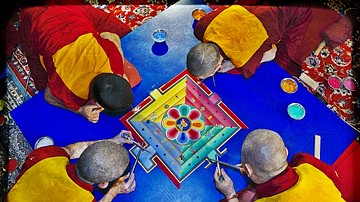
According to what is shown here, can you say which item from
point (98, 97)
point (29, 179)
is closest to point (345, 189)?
point (98, 97)

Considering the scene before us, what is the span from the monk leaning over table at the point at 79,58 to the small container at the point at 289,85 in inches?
17.9

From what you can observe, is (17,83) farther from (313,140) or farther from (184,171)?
(313,140)

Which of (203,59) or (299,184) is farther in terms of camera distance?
(203,59)

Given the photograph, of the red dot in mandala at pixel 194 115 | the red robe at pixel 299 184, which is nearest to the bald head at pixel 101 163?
the red dot in mandala at pixel 194 115

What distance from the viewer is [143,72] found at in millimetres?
1910

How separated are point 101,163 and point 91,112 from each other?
0.20 meters

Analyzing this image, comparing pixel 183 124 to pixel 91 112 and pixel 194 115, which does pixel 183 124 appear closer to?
pixel 194 115

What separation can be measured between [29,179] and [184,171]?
0.44 meters

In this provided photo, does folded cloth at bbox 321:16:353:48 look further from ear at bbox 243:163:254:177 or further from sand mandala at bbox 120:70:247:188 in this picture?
ear at bbox 243:163:254:177

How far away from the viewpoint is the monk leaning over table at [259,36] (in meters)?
1.91

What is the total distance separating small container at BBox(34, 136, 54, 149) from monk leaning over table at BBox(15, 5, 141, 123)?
113 millimetres

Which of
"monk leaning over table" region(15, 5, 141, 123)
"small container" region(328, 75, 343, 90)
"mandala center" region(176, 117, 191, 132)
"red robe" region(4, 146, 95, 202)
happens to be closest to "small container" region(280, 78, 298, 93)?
"small container" region(328, 75, 343, 90)

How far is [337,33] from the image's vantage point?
6.59 feet

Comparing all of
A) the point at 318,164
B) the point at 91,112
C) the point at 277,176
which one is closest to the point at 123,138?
the point at 91,112
